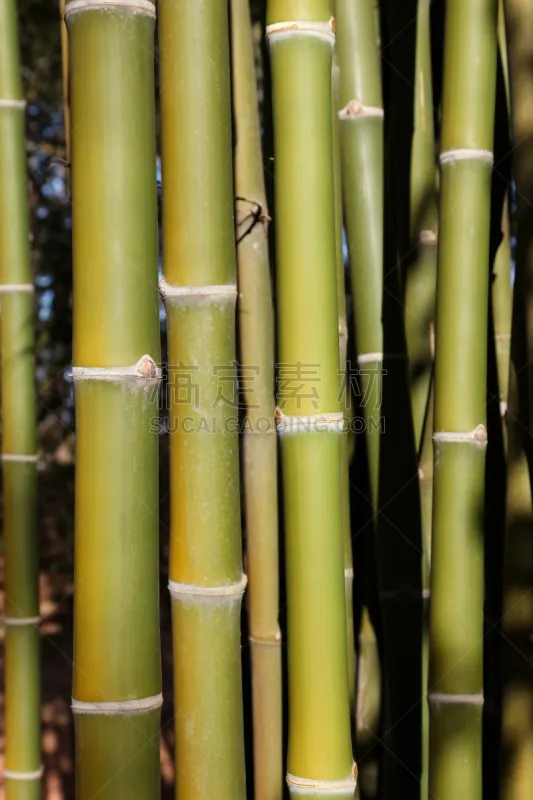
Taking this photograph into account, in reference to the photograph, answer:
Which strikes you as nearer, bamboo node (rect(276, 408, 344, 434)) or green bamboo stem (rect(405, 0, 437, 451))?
bamboo node (rect(276, 408, 344, 434))

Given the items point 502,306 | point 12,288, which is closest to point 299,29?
point 502,306

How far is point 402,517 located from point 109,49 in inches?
21.9

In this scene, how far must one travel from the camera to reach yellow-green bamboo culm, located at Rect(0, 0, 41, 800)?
1072mm

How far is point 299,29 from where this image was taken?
2.06 ft

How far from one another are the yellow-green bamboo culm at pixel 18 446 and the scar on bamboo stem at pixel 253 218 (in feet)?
1.15

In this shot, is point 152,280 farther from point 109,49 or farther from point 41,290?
point 41,290

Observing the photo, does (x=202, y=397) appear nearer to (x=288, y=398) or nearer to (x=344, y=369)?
(x=288, y=398)

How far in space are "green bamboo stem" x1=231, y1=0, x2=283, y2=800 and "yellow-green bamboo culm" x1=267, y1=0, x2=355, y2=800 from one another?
231 millimetres

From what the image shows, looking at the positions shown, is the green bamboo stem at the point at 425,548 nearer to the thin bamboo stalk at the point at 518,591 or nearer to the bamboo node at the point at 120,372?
the thin bamboo stalk at the point at 518,591

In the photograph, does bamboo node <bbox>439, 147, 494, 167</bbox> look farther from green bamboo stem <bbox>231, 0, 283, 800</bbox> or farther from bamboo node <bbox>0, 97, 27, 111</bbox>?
bamboo node <bbox>0, 97, 27, 111</bbox>

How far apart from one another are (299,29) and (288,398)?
0.86ft

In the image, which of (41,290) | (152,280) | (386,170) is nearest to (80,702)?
(152,280)

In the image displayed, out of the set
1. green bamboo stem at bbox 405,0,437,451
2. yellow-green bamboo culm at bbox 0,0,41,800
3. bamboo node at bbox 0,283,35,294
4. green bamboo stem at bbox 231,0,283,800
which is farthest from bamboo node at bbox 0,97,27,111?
green bamboo stem at bbox 405,0,437,451

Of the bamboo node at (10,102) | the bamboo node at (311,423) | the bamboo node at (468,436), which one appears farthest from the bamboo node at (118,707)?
the bamboo node at (10,102)
